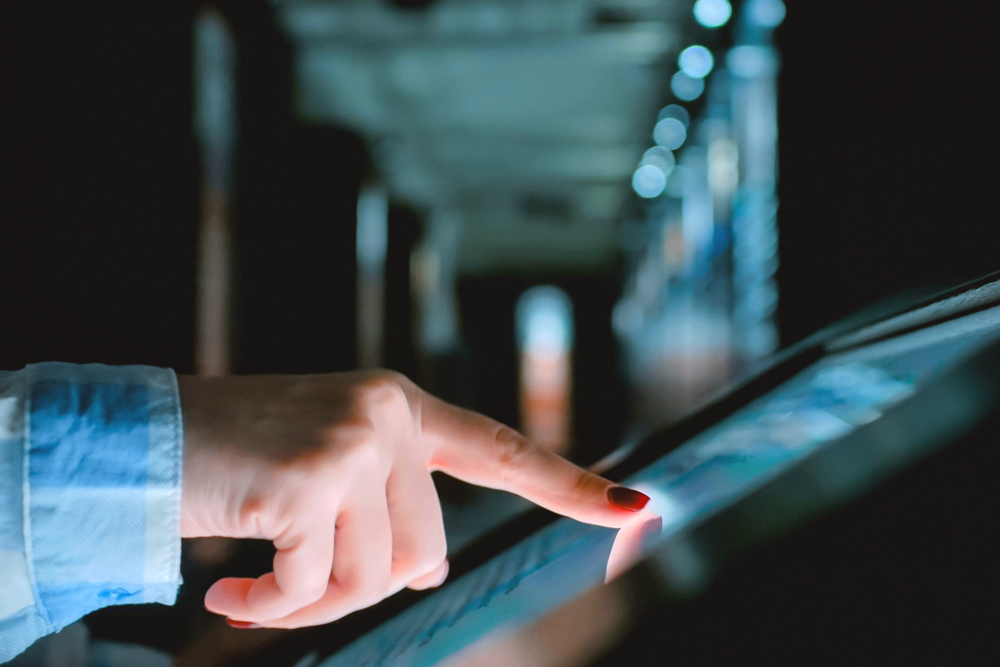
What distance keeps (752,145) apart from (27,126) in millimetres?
3017

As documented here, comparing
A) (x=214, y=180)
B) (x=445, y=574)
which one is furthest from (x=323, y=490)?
(x=214, y=180)

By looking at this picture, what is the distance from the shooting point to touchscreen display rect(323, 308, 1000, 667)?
0.32 metres

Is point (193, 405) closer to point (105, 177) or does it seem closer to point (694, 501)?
point (694, 501)

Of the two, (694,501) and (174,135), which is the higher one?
(174,135)

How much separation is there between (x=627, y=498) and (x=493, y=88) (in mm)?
4077

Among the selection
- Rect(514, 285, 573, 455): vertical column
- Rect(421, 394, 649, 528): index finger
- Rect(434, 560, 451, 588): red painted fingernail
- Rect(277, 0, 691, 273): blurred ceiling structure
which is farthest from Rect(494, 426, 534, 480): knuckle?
Rect(514, 285, 573, 455): vertical column

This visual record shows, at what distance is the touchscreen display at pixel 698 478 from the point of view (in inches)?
12.4

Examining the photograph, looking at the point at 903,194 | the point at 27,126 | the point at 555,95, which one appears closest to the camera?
the point at 903,194

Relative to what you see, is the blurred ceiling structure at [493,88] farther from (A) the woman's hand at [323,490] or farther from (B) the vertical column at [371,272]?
(A) the woman's hand at [323,490]

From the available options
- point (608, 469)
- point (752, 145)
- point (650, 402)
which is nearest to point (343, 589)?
point (608, 469)

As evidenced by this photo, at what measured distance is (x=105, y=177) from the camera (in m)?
1.92

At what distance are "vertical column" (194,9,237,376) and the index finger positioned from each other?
90.8 inches

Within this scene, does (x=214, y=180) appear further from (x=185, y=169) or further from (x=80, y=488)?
(x=80, y=488)

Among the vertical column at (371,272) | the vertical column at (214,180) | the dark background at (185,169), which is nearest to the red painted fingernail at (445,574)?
the dark background at (185,169)
